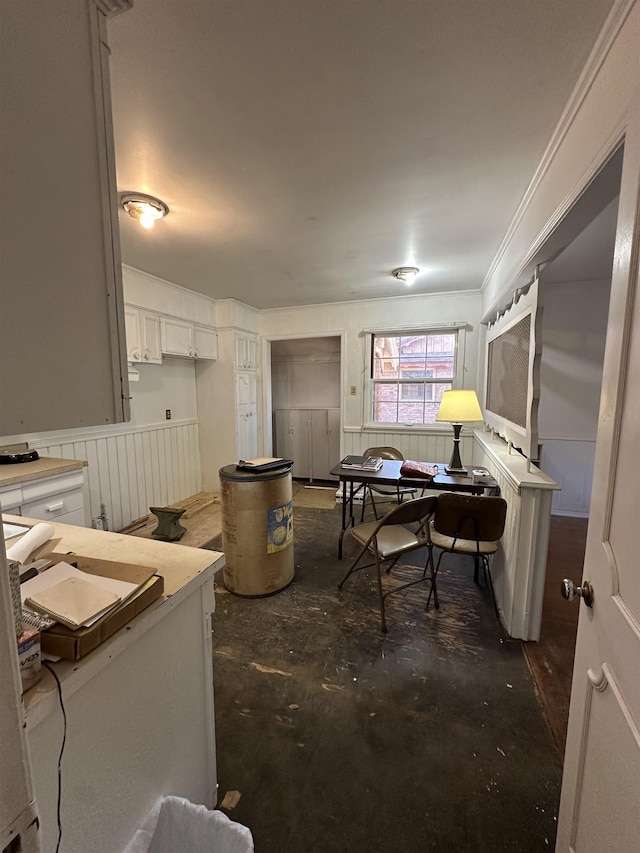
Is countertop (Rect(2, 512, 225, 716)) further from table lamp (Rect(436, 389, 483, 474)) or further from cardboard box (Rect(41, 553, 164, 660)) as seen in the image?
table lamp (Rect(436, 389, 483, 474))

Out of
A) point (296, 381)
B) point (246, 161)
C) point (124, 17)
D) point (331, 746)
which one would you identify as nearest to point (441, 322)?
point (296, 381)

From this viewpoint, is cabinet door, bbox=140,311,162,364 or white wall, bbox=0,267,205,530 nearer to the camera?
white wall, bbox=0,267,205,530

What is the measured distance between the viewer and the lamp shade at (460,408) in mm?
2820

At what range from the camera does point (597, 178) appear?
1.13 m

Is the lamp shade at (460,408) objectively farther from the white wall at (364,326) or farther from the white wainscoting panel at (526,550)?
the white wall at (364,326)

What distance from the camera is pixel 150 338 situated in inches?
135

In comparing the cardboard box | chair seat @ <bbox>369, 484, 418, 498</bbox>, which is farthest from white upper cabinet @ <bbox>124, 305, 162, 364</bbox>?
the cardboard box

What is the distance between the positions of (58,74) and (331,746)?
7.14 feet

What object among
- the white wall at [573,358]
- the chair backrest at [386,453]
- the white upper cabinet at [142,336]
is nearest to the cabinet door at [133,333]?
the white upper cabinet at [142,336]

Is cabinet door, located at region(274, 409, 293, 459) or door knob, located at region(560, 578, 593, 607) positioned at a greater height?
door knob, located at region(560, 578, 593, 607)

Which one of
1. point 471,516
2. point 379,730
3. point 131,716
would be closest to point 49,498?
point 131,716

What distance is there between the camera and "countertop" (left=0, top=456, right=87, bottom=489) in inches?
79.5

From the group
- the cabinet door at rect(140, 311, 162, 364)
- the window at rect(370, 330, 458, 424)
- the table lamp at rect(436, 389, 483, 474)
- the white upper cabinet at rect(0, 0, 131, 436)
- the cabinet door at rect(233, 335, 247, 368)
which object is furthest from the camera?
the cabinet door at rect(233, 335, 247, 368)

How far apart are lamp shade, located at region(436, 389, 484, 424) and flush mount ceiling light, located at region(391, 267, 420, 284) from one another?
123 cm
